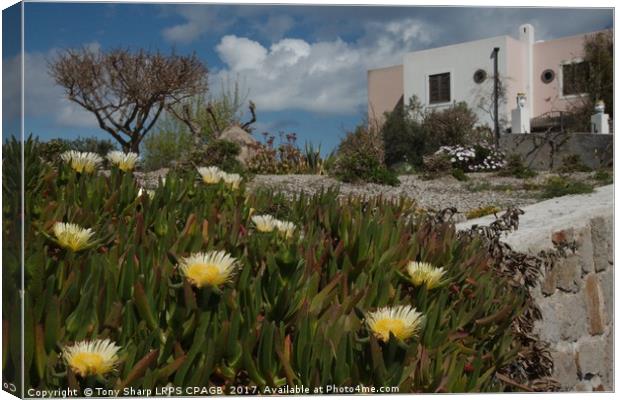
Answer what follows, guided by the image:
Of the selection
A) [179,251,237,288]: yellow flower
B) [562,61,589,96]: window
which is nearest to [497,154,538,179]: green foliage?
[562,61,589,96]: window

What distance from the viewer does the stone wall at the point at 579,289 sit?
2.36 meters

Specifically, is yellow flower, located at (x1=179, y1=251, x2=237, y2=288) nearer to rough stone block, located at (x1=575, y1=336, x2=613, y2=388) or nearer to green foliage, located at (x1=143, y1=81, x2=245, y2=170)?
green foliage, located at (x1=143, y1=81, x2=245, y2=170)

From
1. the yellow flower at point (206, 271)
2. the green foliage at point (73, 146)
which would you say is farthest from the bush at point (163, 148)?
the yellow flower at point (206, 271)

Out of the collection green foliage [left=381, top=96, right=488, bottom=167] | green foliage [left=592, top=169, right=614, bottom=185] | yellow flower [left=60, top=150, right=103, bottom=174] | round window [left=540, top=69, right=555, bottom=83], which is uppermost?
round window [left=540, top=69, right=555, bottom=83]

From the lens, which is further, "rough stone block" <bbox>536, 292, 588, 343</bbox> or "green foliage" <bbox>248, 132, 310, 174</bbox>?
"green foliage" <bbox>248, 132, 310, 174</bbox>

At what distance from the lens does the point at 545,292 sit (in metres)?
2.49

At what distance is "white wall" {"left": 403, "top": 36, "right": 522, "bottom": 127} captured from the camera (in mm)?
2703

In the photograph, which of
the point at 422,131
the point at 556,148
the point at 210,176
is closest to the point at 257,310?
the point at 210,176

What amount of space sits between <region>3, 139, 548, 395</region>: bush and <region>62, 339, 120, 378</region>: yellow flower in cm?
2

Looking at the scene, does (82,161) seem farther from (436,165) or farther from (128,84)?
(436,165)

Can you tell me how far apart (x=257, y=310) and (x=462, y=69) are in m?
1.98

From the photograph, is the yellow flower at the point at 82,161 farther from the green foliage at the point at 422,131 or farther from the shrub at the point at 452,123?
the shrub at the point at 452,123

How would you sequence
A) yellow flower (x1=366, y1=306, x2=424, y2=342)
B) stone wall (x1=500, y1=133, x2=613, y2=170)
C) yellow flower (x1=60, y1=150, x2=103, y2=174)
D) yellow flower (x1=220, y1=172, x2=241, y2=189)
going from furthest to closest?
stone wall (x1=500, y1=133, x2=613, y2=170)
yellow flower (x1=220, y1=172, x2=241, y2=189)
yellow flower (x1=60, y1=150, x2=103, y2=174)
yellow flower (x1=366, y1=306, x2=424, y2=342)

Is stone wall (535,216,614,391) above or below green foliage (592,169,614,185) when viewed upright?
below
